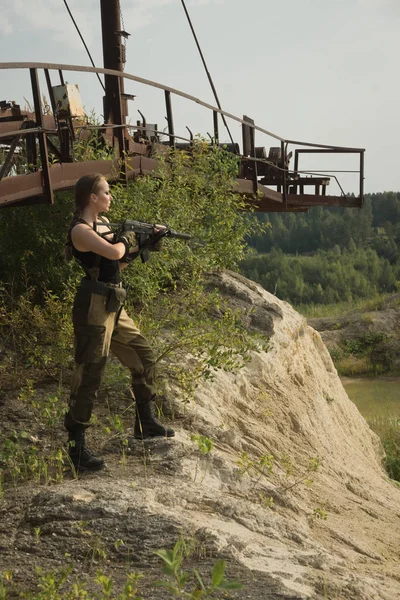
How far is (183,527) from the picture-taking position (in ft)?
19.4

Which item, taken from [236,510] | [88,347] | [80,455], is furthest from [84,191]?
[236,510]

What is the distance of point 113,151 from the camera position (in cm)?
1056

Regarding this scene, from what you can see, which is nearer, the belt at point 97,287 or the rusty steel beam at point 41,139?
the belt at point 97,287

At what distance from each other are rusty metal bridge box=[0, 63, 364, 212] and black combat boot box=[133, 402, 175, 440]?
2304 millimetres

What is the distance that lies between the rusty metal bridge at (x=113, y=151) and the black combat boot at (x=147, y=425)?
2.30 meters

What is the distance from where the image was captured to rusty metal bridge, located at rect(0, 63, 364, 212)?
8484 millimetres

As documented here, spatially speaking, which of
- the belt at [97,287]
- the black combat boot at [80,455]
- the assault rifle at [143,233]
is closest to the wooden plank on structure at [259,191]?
the assault rifle at [143,233]

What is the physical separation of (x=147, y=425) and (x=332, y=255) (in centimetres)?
11554

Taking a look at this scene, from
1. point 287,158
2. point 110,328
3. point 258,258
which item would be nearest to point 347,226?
point 258,258

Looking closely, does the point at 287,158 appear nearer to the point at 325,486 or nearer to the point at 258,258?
the point at 325,486

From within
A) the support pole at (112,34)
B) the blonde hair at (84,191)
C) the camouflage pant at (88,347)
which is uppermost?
the support pole at (112,34)

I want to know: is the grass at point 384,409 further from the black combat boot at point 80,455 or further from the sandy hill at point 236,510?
the black combat boot at point 80,455

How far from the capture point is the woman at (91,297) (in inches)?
259

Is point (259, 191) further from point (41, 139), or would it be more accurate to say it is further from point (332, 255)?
point (332, 255)
